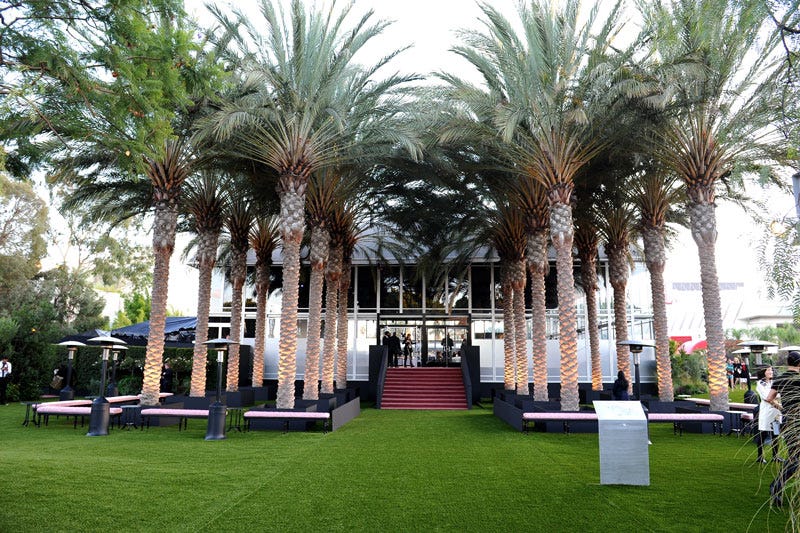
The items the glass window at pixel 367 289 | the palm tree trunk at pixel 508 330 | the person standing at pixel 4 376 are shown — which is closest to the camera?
the person standing at pixel 4 376

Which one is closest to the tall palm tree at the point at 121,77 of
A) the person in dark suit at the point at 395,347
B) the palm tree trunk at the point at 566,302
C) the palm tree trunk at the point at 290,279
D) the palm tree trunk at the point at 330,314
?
the palm tree trunk at the point at 290,279

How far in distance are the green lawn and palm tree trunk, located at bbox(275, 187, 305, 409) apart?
9.52ft

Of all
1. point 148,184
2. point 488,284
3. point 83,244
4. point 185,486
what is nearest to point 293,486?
point 185,486

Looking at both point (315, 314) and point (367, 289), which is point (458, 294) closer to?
point (367, 289)

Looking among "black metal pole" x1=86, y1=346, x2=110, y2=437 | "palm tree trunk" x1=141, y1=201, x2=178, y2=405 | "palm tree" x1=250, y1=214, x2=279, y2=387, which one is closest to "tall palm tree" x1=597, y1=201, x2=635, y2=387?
"palm tree" x1=250, y1=214, x2=279, y2=387

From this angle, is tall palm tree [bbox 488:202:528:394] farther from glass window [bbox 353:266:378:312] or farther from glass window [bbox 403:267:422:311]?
glass window [bbox 353:266:378:312]

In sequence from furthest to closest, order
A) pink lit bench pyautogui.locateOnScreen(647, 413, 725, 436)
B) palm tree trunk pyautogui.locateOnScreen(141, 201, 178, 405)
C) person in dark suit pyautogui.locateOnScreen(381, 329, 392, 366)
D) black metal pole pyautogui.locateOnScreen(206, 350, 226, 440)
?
person in dark suit pyautogui.locateOnScreen(381, 329, 392, 366)
palm tree trunk pyautogui.locateOnScreen(141, 201, 178, 405)
pink lit bench pyautogui.locateOnScreen(647, 413, 725, 436)
black metal pole pyautogui.locateOnScreen(206, 350, 226, 440)

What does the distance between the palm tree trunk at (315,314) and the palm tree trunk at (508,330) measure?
7983mm

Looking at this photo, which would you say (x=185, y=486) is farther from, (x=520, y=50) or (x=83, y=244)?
(x=83, y=244)

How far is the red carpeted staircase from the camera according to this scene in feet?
69.7

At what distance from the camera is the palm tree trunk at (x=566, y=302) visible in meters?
14.7

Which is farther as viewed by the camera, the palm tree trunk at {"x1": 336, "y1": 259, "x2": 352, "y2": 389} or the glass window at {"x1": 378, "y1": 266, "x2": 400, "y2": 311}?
the glass window at {"x1": 378, "y1": 266, "x2": 400, "y2": 311}

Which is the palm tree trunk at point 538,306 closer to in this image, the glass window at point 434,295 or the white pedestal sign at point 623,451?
the glass window at point 434,295

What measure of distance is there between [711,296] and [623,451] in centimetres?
905
